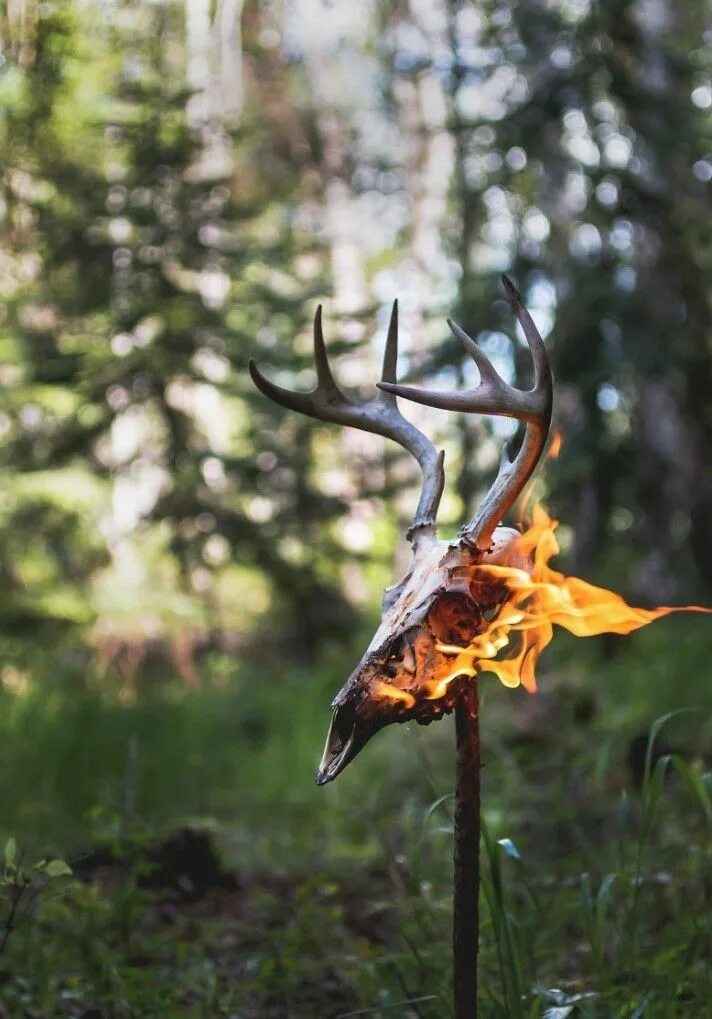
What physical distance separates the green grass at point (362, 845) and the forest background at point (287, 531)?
0.09ft

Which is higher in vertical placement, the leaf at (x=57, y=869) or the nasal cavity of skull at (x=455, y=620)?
the nasal cavity of skull at (x=455, y=620)

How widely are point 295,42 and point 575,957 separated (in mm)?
18669

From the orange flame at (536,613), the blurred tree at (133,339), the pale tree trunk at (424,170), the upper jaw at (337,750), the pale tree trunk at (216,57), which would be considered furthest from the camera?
the pale tree trunk at (424,170)

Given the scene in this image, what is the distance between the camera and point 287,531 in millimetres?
8680

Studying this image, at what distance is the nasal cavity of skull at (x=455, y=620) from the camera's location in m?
1.99

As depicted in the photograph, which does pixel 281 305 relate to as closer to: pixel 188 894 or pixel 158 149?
pixel 158 149

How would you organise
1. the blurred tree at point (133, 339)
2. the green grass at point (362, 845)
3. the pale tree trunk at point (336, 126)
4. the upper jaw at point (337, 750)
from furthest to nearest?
the pale tree trunk at point (336, 126)
the blurred tree at point (133, 339)
the green grass at point (362, 845)
the upper jaw at point (337, 750)

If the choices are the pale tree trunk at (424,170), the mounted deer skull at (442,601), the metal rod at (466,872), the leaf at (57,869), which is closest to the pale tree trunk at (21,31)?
the pale tree trunk at (424,170)

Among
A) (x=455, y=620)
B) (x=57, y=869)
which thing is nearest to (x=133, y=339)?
(x=57, y=869)

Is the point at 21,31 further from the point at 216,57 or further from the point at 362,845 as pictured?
the point at 362,845

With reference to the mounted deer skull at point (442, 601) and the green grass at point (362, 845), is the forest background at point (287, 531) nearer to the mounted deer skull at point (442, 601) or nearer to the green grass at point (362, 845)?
the green grass at point (362, 845)

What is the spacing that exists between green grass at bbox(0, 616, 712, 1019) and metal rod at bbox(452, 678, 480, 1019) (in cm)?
22

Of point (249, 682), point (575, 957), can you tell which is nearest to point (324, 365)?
point (575, 957)

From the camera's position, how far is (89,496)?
7.72 m
